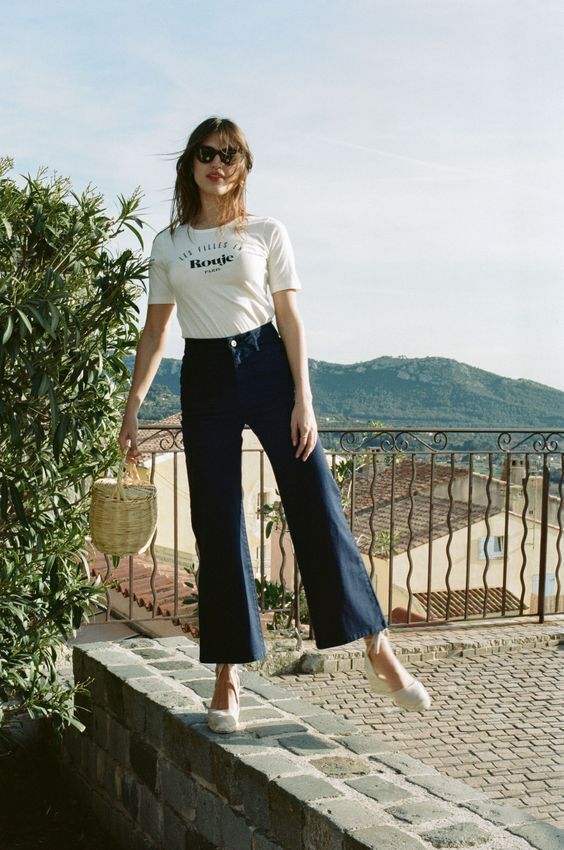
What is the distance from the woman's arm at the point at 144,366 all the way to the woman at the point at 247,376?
0.08 metres

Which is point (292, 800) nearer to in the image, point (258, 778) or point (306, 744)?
point (258, 778)

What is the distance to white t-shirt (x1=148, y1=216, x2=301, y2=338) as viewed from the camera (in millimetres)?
Result: 2896

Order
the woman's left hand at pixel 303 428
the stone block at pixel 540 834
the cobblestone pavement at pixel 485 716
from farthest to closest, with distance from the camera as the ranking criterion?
1. the cobblestone pavement at pixel 485 716
2. the woman's left hand at pixel 303 428
3. the stone block at pixel 540 834

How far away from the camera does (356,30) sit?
12.5m

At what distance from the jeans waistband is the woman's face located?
433 millimetres

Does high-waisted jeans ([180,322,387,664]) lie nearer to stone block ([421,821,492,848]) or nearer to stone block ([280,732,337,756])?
stone block ([280,732,337,756])

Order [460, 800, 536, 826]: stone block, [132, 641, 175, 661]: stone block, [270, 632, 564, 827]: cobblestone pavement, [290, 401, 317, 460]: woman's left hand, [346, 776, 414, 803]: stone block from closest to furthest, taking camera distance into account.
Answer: [460, 800, 536, 826]: stone block, [346, 776, 414, 803]: stone block, [290, 401, 317, 460]: woman's left hand, [270, 632, 564, 827]: cobblestone pavement, [132, 641, 175, 661]: stone block

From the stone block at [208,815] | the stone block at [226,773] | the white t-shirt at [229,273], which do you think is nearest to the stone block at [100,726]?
the stone block at [208,815]

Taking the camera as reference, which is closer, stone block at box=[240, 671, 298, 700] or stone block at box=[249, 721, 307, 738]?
stone block at box=[249, 721, 307, 738]

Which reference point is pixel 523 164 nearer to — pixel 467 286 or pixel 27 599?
pixel 467 286

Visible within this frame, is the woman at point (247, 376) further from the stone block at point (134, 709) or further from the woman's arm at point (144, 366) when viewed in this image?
the stone block at point (134, 709)

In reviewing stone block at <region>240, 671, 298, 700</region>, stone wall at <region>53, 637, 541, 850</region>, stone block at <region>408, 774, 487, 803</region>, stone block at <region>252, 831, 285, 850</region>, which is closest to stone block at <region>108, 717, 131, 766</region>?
stone wall at <region>53, 637, 541, 850</region>

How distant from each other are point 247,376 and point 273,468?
293 mm

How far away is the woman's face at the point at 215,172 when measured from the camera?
2934 mm
